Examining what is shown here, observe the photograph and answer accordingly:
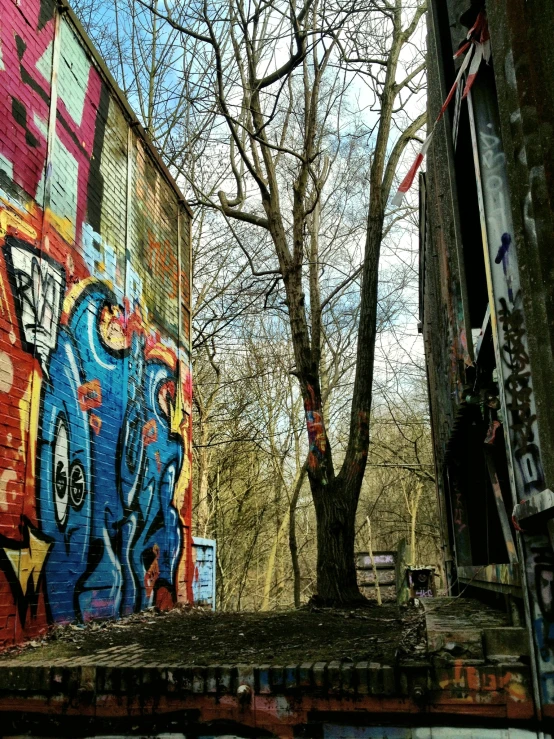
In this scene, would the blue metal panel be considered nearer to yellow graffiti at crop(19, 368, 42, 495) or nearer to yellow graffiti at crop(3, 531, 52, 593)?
yellow graffiti at crop(3, 531, 52, 593)

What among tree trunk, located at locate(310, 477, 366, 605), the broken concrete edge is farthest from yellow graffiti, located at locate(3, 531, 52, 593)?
tree trunk, located at locate(310, 477, 366, 605)

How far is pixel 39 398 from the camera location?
224 inches

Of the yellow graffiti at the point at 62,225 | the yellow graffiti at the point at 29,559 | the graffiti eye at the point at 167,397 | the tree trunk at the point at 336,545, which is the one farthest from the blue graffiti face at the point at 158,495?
the yellow graffiti at the point at 62,225

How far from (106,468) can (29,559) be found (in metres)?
1.85

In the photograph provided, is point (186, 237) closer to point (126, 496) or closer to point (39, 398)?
point (126, 496)

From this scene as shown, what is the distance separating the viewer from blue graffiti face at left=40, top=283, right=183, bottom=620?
235 inches

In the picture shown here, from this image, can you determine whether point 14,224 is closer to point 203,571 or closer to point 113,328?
point 113,328

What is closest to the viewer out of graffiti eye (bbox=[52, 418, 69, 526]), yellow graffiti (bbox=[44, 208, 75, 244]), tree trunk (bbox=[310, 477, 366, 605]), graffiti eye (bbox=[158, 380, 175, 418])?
graffiti eye (bbox=[52, 418, 69, 526])

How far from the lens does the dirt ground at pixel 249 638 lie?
4219 mm

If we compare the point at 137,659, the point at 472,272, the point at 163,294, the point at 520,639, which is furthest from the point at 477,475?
the point at 163,294

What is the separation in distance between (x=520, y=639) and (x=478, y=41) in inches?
134

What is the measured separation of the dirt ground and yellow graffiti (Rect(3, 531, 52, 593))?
529 millimetres

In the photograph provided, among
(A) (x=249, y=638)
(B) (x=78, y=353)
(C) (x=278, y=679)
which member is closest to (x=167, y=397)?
(B) (x=78, y=353)

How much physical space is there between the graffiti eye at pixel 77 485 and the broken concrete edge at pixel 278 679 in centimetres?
228
